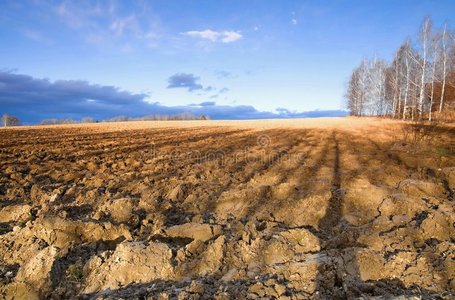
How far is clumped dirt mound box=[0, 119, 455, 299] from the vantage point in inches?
137

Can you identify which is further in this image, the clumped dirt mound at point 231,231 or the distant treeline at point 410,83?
the distant treeline at point 410,83

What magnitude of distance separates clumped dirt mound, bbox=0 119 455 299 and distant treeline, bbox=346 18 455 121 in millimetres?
15772

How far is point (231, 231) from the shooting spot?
15.1 feet

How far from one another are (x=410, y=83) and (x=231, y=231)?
38.9 metres

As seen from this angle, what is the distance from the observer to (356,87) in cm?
5272

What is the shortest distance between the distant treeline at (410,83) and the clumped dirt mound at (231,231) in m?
15.8

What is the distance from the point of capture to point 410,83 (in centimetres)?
3750

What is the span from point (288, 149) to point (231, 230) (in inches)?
282

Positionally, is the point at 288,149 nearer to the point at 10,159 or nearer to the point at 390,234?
the point at 390,234

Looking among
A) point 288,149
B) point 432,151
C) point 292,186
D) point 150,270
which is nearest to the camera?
point 150,270

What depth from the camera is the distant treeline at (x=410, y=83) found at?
29.1 meters

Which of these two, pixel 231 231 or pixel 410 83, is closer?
pixel 231 231

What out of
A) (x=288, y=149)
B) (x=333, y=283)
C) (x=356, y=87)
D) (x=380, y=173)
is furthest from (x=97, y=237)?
(x=356, y=87)

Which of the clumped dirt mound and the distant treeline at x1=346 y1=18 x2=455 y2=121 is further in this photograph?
the distant treeline at x1=346 y1=18 x2=455 y2=121
